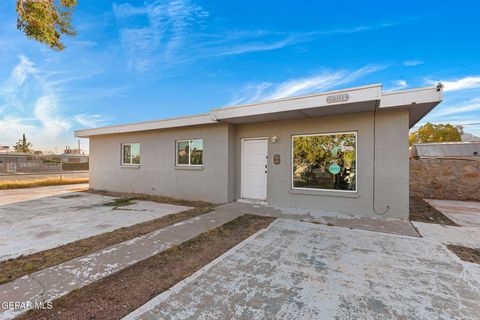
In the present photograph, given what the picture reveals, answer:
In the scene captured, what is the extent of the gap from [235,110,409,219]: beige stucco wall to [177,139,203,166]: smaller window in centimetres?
277

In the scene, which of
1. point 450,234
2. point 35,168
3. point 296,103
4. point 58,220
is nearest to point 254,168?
point 296,103

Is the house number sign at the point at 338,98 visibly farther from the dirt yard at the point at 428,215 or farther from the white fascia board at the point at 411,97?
the dirt yard at the point at 428,215

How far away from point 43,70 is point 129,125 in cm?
425

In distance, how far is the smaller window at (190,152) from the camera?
7.68 metres

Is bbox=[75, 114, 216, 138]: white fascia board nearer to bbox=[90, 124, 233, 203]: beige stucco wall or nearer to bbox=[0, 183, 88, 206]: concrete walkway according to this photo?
bbox=[90, 124, 233, 203]: beige stucco wall

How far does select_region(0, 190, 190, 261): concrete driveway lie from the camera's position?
3668 millimetres

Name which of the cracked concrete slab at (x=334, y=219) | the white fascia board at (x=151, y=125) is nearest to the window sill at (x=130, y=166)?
the white fascia board at (x=151, y=125)

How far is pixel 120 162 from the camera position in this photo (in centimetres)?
974

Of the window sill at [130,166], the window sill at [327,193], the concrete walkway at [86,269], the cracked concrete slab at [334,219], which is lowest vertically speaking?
the cracked concrete slab at [334,219]

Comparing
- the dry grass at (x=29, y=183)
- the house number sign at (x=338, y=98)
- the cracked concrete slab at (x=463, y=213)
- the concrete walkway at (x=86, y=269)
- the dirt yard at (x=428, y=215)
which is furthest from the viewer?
the dry grass at (x=29, y=183)

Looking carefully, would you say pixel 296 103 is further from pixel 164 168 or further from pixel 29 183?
pixel 29 183

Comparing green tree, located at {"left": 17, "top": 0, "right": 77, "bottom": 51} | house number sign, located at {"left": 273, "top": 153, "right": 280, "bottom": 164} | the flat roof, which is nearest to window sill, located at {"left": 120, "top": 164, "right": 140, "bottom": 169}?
the flat roof

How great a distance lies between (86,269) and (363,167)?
5988 mm

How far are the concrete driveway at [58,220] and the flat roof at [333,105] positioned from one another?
127 inches
